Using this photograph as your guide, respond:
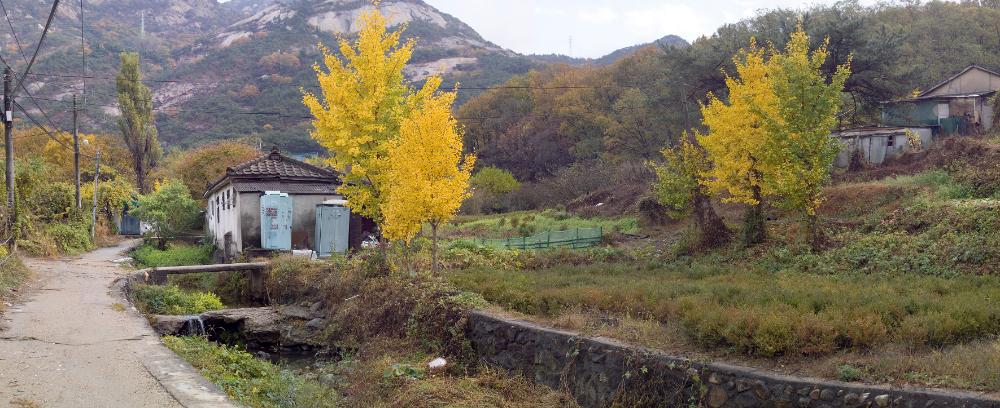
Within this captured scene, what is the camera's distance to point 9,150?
2291 cm

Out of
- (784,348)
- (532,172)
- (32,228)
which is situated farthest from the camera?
(532,172)

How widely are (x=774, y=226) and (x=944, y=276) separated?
9.00m

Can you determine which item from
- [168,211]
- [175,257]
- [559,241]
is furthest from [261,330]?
[168,211]

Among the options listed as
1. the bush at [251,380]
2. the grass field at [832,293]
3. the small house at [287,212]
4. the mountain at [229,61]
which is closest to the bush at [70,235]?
the small house at [287,212]

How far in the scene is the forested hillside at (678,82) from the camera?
35406mm

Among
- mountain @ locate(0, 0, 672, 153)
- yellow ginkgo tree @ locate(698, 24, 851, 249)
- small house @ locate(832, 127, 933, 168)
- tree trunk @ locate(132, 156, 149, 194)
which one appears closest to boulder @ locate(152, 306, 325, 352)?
yellow ginkgo tree @ locate(698, 24, 851, 249)

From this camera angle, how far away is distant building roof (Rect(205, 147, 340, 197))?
997 inches

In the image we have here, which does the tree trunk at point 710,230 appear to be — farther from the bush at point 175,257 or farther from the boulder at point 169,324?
the bush at point 175,257

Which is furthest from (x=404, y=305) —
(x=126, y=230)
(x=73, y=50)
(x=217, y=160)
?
(x=73, y=50)

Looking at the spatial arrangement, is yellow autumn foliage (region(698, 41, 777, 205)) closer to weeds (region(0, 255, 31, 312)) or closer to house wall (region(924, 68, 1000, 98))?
weeds (region(0, 255, 31, 312))

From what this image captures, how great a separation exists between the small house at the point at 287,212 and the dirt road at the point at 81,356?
8279 millimetres

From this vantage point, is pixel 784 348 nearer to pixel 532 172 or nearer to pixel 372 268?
pixel 372 268

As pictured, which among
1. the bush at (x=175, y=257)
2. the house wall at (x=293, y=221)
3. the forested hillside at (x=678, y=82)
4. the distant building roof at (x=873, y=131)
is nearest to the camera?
the house wall at (x=293, y=221)

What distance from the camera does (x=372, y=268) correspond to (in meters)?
17.8
